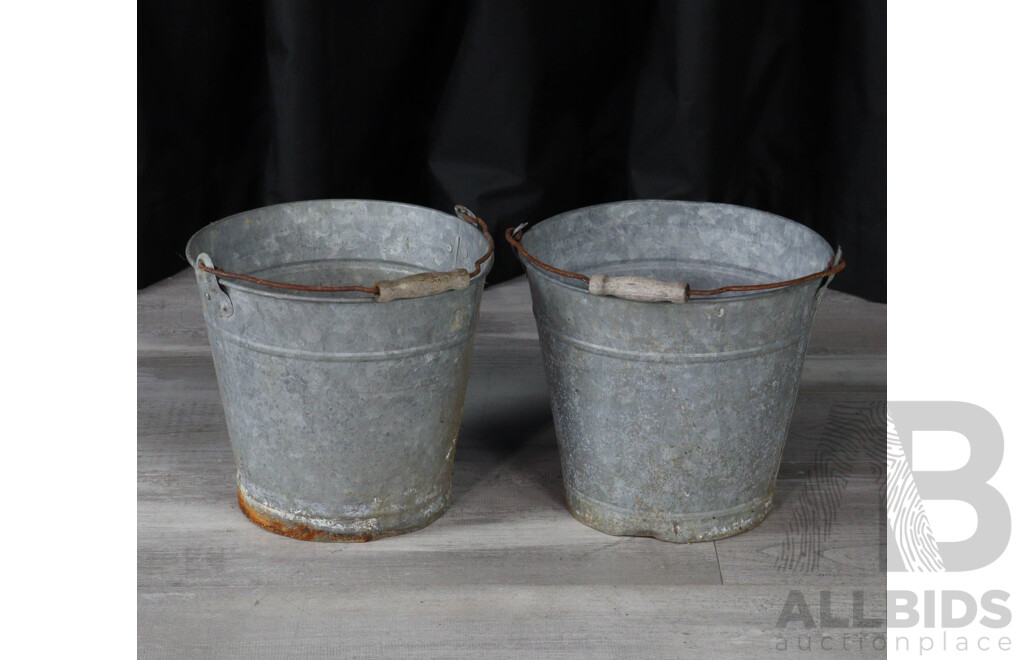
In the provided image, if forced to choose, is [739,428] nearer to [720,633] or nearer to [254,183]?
[720,633]

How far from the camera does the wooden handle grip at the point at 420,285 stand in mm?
1559

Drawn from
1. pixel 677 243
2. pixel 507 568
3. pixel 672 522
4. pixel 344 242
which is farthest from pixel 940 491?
pixel 344 242

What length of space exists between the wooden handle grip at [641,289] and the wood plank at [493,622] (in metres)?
0.41

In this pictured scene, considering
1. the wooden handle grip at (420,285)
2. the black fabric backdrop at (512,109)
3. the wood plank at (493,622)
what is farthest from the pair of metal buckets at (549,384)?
the black fabric backdrop at (512,109)

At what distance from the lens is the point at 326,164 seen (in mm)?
2523

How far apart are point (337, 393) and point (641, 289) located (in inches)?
17.5

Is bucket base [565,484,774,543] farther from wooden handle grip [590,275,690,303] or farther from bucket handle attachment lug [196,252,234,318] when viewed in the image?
Result: bucket handle attachment lug [196,252,234,318]

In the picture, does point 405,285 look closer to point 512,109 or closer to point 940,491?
point 940,491

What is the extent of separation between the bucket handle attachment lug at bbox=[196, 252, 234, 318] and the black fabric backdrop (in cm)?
90

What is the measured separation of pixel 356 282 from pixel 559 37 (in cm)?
85

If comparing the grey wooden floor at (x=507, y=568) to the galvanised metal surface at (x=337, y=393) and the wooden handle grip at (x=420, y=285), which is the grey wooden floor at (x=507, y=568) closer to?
the galvanised metal surface at (x=337, y=393)

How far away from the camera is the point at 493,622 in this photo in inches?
61.4

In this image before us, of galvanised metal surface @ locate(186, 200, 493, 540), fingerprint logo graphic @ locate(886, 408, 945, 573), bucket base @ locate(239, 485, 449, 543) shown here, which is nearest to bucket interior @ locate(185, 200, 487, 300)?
galvanised metal surface @ locate(186, 200, 493, 540)

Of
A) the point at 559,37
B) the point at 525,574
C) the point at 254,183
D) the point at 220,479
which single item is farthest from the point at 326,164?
Answer: the point at 525,574
